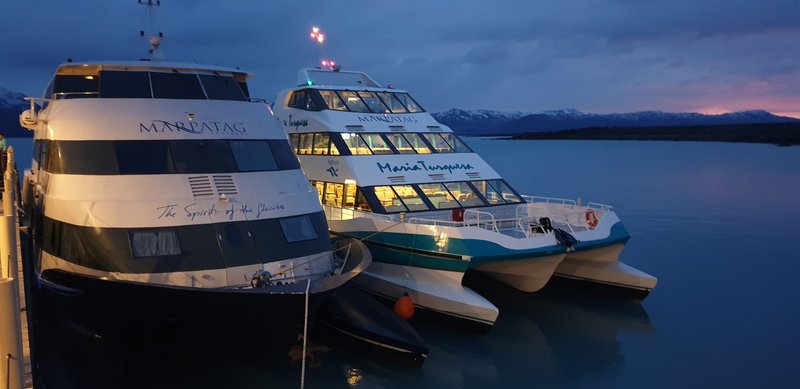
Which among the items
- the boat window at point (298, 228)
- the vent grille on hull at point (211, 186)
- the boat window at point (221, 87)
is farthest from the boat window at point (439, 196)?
the vent grille on hull at point (211, 186)

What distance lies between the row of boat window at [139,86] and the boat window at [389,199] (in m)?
5.26

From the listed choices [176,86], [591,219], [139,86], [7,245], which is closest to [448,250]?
[591,219]

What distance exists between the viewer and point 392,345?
36.6 feet

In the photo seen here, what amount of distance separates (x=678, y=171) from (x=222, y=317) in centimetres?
5420

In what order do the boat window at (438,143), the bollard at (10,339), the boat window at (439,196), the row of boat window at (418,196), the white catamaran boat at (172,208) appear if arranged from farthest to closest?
the boat window at (438,143)
the boat window at (439,196)
the row of boat window at (418,196)
the white catamaran boat at (172,208)
the bollard at (10,339)

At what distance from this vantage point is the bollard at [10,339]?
4875mm

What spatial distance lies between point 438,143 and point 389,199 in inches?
118

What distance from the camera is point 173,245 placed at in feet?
30.6

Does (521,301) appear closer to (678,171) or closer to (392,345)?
(392,345)

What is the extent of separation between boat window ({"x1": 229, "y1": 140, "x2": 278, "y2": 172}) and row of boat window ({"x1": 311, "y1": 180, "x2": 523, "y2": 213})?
14.5 feet

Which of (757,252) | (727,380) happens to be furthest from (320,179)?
(757,252)

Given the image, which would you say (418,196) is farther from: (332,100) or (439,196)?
(332,100)

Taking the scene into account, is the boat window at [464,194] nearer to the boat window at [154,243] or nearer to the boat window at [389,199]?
the boat window at [389,199]

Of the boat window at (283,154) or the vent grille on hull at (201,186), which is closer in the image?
the vent grille on hull at (201,186)
